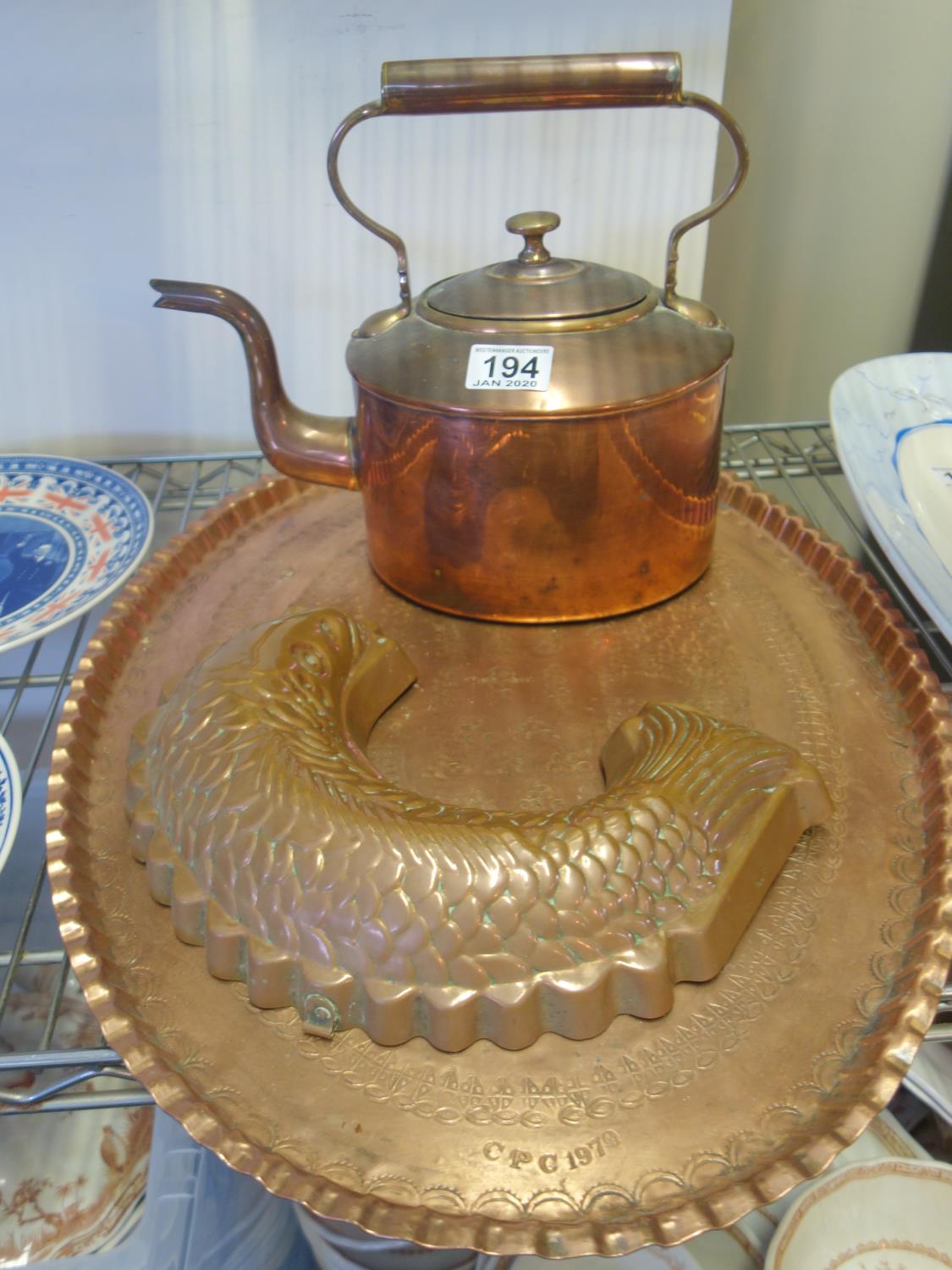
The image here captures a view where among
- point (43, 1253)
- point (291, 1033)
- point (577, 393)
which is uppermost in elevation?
point (577, 393)

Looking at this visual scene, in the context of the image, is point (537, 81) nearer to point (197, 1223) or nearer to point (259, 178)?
point (259, 178)

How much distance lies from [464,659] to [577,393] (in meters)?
0.16

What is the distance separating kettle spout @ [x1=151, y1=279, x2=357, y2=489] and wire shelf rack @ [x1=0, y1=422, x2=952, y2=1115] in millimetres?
153

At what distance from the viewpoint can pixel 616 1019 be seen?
0.35 metres

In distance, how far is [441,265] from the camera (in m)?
0.73

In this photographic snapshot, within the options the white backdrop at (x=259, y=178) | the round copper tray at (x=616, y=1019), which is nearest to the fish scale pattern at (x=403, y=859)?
the round copper tray at (x=616, y=1019)

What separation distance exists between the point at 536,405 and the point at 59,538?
0.36m

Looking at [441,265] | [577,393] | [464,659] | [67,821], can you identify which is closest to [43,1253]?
[67,821]

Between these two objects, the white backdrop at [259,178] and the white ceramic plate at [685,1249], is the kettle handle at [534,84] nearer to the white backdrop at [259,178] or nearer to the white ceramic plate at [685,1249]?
the white backdrop at [259,178]

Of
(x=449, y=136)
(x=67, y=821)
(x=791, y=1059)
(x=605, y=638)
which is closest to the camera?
(x=791, y=1059)

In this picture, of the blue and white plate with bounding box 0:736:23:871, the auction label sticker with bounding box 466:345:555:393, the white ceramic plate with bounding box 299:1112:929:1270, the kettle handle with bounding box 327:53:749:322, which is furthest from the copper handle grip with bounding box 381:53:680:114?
the white ceramic plate with bounding box 299:1112:929:1270

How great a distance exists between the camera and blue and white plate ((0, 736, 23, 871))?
409 millimetres

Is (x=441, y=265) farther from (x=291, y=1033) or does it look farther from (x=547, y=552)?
(x=291, y=1033)

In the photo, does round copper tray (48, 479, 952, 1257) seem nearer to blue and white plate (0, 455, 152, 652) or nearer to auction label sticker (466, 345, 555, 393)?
blue and white plate (0, 455, 152, 652)
